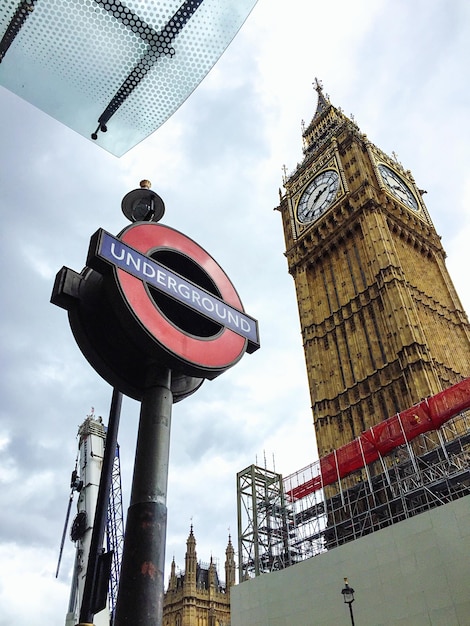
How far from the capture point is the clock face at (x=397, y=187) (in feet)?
148

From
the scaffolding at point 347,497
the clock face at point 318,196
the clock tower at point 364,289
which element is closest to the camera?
the scaffolding at point 347,497

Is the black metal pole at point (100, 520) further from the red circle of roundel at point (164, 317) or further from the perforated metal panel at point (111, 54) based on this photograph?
the perforated metal panel at point (111, 54)

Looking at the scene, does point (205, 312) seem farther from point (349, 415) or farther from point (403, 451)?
point (349, 415)

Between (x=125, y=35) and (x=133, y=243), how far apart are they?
2.20 metres

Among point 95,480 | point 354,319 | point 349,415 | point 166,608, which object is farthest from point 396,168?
point 166,608

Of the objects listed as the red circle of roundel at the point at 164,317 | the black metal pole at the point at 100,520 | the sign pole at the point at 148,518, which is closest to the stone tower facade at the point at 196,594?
the black metal pole at the point at 100,520

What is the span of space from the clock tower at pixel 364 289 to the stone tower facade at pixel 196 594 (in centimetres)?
3779

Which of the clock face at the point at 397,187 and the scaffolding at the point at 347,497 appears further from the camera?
the clock face at the point at 397,187

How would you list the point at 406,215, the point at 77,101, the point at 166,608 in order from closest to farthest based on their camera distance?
the point at 77,101, the point at 406,215, the point at 166,608

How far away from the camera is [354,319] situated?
1458 inches

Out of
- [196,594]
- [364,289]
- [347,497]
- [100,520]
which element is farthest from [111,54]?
[196,594]

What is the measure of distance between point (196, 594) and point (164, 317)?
66.5 m

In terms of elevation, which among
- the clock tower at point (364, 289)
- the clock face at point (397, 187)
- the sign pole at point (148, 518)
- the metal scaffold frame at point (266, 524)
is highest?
the clock face at point (397, 187)

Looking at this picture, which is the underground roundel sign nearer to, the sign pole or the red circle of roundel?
the red circle of roundel
